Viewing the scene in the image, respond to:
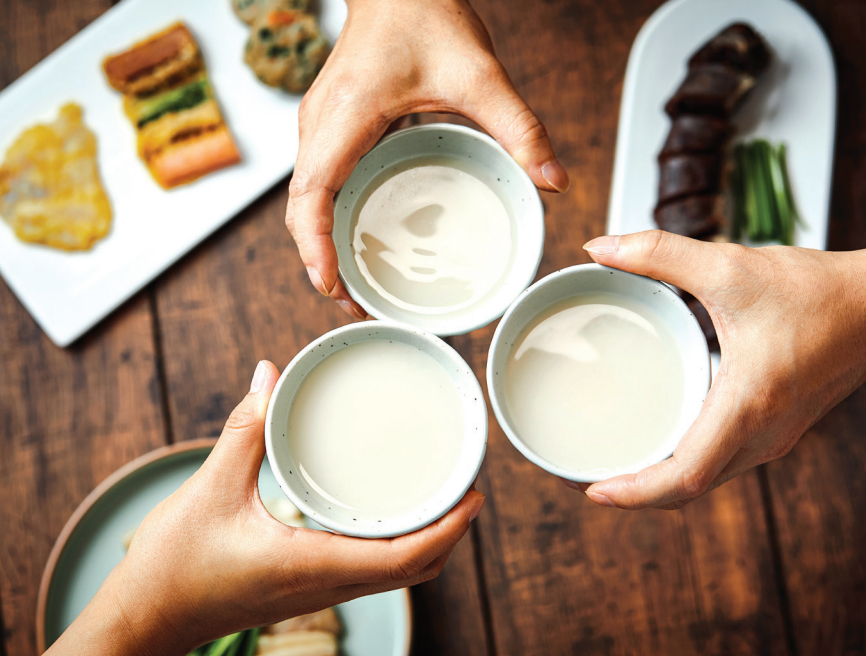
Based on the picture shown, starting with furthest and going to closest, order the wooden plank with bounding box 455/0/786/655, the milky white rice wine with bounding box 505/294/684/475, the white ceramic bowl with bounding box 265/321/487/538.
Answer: the wooden plank with bounding box 455/0/786/655 → the milky white rice wine with bounding box 505/294/684/475 → the white ceramic bowl with bounding box 265/321/487/538

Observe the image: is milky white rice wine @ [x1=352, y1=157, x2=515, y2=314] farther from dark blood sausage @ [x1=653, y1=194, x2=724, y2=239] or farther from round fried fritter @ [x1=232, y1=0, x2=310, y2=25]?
round fried fritter @ [x1=232, y1=0, x2=310, y2=25]

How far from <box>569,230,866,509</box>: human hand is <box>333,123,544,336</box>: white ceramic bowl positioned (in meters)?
0.13

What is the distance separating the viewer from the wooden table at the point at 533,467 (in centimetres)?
152

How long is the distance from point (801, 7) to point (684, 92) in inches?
15.4

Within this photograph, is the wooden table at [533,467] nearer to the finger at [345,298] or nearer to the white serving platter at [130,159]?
the white serving platter at [130,159]

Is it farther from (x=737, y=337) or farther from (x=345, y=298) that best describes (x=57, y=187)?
(x=737, y=337)

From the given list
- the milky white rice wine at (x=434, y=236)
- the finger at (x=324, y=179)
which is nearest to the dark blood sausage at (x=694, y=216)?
the milky white rice wine at (x=434, y=236)

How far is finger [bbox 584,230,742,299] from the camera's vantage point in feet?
3.07

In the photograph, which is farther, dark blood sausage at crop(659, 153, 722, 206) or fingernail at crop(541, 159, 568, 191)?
dark blood sausage at crop(659, 153, 722, 206)

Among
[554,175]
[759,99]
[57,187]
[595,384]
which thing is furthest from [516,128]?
[57,187]

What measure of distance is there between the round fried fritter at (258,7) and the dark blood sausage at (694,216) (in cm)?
103

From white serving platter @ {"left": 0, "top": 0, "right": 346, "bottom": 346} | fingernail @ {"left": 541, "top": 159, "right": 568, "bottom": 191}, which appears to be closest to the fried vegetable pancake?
white serving platter @ {"left": 0, "top": 0, "right": 346, "bottom": 346}

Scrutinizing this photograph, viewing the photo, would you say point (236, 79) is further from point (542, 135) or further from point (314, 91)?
point (542, 135)

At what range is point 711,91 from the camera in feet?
4.99
